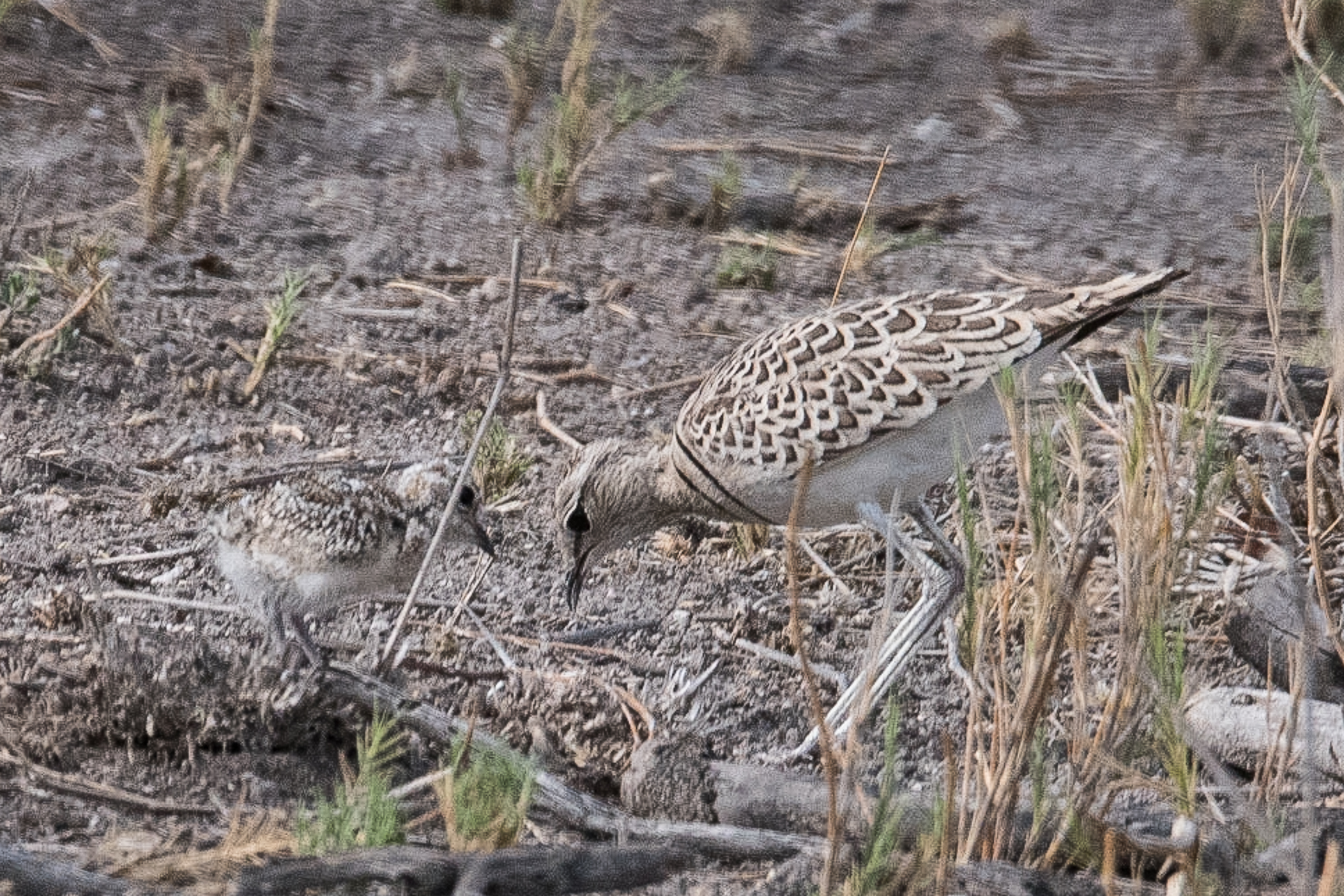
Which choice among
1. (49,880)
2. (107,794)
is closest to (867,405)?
A: (107,794)

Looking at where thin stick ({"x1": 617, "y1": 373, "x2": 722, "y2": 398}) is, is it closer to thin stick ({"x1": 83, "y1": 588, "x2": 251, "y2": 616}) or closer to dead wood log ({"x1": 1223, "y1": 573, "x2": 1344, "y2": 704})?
thin stick ({"x1": 83, "y1": 588, "x2": 251, "y2": 616})

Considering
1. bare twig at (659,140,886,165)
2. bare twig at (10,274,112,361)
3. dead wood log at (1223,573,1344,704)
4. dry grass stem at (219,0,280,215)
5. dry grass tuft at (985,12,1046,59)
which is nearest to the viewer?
dead wood log at (1223,573,1344,704)

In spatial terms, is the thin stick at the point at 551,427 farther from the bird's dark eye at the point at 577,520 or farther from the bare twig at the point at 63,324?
the bare twig at the point at 63,324

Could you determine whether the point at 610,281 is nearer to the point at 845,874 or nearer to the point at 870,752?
the point at 870,752

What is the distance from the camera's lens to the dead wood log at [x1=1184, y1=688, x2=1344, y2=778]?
405 centimetres

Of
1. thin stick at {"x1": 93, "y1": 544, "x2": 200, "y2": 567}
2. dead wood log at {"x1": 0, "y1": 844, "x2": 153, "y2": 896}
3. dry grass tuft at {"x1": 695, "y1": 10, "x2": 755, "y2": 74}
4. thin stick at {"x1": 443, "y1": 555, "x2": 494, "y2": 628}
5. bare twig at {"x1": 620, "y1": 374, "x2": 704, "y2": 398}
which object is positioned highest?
dry grass tuft at {"x1": 695, "y1": 10, "x2": 755, "y2": 74}

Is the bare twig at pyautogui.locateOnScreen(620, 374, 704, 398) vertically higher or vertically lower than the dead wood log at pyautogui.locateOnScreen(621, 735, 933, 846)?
higher

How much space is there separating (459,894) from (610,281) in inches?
179

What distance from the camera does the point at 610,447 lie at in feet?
18.0

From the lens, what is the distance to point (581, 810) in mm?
3713

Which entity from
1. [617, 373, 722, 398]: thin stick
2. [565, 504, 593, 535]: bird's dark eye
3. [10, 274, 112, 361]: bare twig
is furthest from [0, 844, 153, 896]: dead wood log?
[617, 373, 722, 398]: thin stick

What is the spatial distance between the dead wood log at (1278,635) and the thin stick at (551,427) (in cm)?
227

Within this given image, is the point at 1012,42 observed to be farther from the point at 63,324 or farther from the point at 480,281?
the point at 63,324

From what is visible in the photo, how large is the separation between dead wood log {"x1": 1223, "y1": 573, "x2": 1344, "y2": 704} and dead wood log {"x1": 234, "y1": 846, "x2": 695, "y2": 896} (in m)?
1.80
